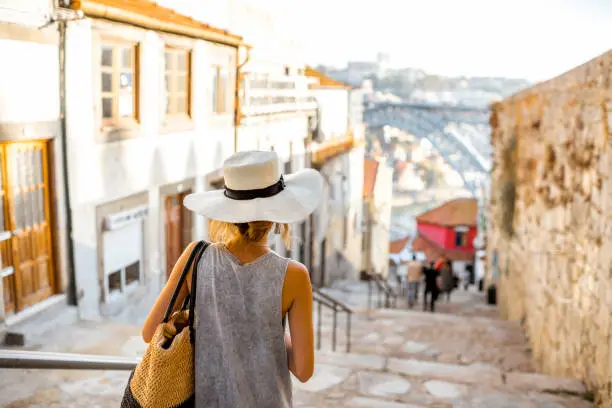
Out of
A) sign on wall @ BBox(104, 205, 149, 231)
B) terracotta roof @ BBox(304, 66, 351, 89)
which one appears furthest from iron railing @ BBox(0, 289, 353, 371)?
terracotta roof @ BBox(304, 66, 351, 89)

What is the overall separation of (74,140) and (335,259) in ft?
48.6

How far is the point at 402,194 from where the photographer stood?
73.2m

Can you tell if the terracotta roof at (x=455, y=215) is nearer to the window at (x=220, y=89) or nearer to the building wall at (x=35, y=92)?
the window at (x=220, y=89)

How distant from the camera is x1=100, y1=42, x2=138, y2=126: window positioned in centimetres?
682

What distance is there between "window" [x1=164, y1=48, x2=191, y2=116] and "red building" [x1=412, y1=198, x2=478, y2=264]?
3187 centimetres

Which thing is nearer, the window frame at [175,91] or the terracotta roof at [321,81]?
the window frame at [175,91]

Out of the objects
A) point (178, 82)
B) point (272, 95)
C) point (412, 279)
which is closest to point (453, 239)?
point (412, 279)

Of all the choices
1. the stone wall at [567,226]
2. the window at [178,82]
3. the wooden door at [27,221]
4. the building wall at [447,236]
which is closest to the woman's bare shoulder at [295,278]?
the stone wall at [567,226]

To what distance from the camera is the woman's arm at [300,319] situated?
76.4 inches

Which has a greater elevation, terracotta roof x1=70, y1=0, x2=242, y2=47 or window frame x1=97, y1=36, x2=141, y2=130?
terracotta roof x1=70, y1=0, x2=242, y2=47

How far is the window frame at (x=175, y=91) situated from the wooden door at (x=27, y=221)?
8.51 feet

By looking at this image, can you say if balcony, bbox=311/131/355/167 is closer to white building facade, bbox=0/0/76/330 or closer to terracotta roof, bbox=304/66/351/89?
terracotta roof, bbox=304/66/351/89

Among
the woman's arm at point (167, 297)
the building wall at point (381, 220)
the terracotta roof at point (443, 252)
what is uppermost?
the woman's arm at point (167, 297)

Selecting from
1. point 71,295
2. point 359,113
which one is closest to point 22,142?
point 71,295
